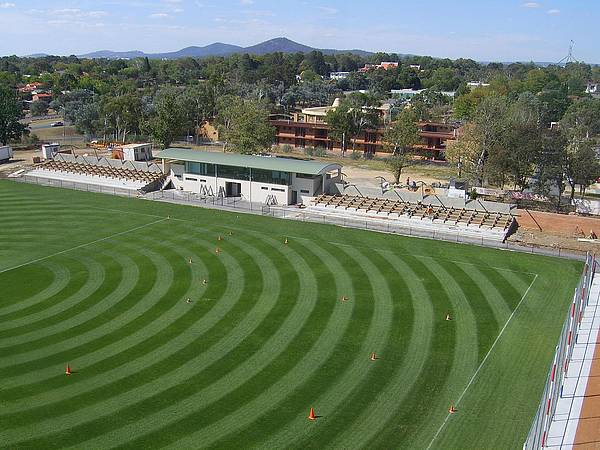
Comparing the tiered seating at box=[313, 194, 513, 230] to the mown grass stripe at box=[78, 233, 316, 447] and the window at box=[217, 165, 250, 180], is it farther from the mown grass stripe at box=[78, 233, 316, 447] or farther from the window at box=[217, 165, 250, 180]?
the mown grass stripe at box=[78, 233, 316, 447]

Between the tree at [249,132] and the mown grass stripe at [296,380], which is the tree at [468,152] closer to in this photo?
the tree at [249,132]

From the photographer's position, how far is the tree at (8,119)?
271ft

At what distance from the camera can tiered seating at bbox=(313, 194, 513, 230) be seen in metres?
49.2

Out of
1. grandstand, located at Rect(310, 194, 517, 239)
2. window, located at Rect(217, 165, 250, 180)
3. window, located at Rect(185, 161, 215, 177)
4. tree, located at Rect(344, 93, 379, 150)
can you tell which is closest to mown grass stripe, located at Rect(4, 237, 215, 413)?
grandstand, located at Rect(310, 194, 517, 239)

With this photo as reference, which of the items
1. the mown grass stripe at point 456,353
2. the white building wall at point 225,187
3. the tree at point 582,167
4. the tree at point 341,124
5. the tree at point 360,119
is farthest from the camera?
the tree at point 360,119

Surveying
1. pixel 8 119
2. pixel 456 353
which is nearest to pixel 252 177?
pixel 456 353

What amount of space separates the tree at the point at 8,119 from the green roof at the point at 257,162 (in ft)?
118

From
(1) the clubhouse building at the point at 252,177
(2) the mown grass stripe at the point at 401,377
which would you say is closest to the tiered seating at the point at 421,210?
(1) the clubhouse building at the point at 252,177

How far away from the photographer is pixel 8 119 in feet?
275

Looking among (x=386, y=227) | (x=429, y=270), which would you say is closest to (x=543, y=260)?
(x=429, y=270)

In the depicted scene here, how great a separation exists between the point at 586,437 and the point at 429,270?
18226 millimetres

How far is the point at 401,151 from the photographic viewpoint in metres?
74.8

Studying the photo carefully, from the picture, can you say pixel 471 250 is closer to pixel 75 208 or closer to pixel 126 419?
pixel 126 419

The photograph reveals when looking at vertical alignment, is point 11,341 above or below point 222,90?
below
